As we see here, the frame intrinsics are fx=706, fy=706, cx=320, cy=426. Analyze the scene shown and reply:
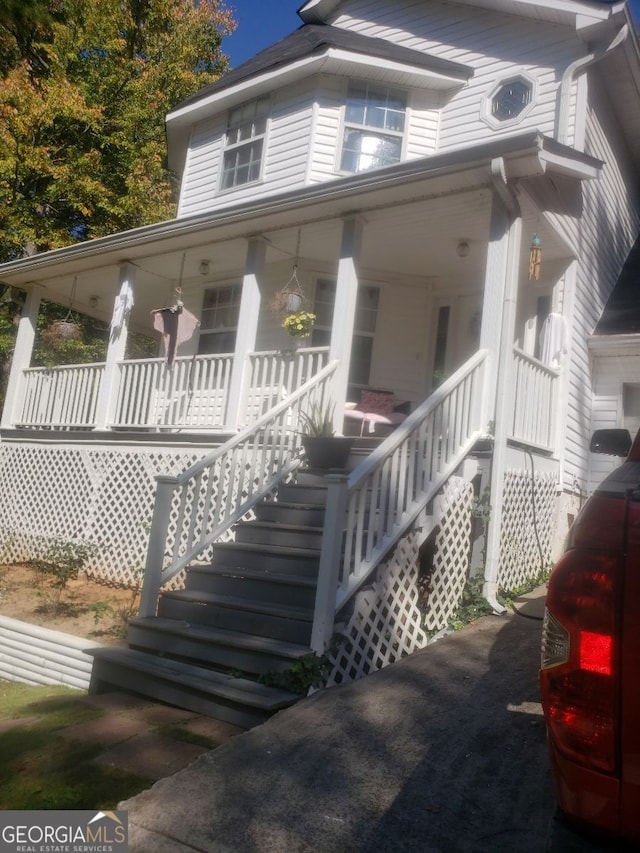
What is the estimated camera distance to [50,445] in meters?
10.4

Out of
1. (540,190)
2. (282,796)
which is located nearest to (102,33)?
(540,190)

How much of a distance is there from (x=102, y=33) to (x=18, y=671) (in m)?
18.6

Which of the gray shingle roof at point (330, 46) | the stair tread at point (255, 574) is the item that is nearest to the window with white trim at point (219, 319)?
the gray shingle roof at point (330, 46)

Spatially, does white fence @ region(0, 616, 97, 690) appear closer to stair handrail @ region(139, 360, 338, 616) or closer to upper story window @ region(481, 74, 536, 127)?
stair handrail @ region(139, 360, 338, 616)

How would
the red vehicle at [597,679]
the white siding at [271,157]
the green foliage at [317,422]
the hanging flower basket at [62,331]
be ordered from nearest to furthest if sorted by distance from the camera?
the red vehicle at [597,679] → the green foliage at [317,422] → the white siding at [271,157] → the hanging flower basket at [62,331]

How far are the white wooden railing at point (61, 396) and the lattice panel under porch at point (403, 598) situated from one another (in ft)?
18.9

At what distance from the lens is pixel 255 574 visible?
5.39 m

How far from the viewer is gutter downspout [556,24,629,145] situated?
9.07 metres

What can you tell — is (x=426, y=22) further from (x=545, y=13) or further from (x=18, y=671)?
(x=18, y=671)

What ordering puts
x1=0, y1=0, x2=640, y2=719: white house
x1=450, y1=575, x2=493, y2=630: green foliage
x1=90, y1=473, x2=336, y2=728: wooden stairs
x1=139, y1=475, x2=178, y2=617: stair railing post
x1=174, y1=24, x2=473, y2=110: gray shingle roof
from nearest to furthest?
x1=90, y1=473, x2=336, y2=728: wooden stairs → x1=0, y1=0, x2=640, y2=719: white house → x1=139, y1=475, x2=178, y2=617: stair railing post → x1=450, y1=575, x2=493, y2=630: green foliage → x1=174, y1=24, x2=473, y2=110: gray shingle roof

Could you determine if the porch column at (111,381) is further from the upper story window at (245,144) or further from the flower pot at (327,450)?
the flower pot at (327,450)

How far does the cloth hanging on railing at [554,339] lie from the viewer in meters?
7.93

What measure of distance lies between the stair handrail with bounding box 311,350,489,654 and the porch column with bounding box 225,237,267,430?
2.85 metres

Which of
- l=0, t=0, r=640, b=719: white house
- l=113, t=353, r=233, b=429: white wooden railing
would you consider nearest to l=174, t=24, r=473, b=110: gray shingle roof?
l=0, t=0, r=640, b=719: white house
